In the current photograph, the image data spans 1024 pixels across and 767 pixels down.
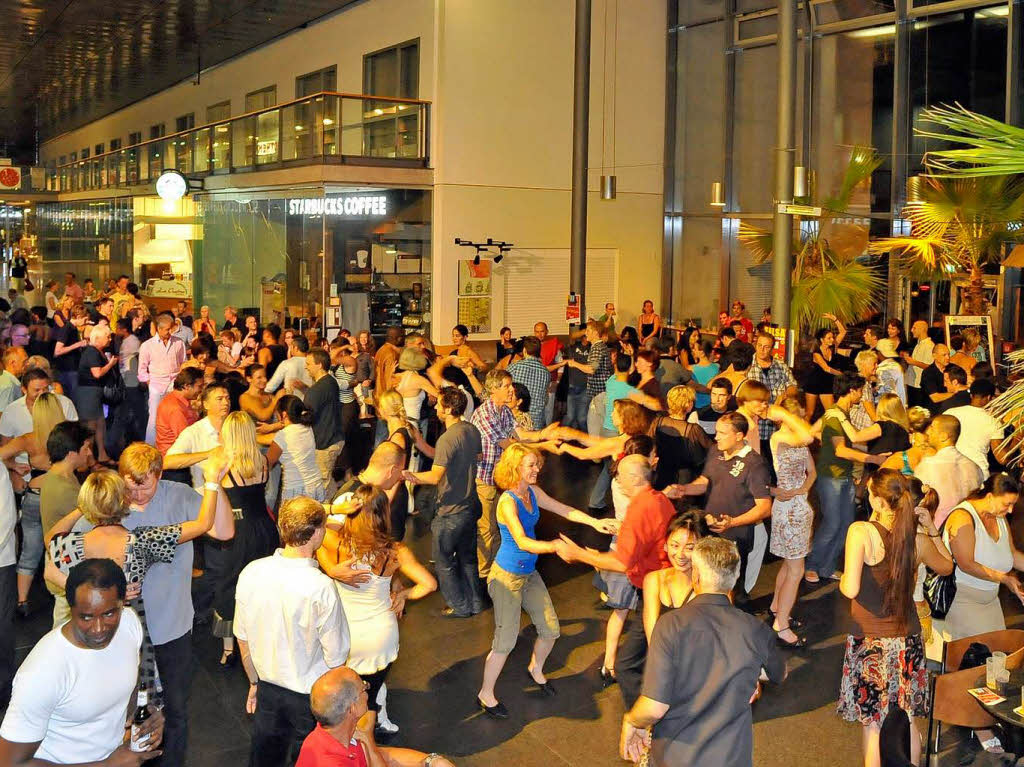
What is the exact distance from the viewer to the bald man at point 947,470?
7.12 metres

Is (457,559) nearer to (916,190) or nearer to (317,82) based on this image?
(916,190)

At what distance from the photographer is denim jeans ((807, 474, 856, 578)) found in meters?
8.62

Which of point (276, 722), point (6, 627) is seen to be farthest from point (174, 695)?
point (6, 627)

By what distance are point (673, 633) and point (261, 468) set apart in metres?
3.44

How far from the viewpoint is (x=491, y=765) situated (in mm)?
5852

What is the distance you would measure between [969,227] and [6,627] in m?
12.1

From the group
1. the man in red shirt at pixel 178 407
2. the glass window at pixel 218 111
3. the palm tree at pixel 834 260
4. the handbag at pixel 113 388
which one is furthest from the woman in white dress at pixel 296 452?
the glass window at pixel 218 111

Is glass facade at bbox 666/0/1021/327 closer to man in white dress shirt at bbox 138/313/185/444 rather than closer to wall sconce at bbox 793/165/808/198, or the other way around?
wall sconce at bbox 793/165/808/198

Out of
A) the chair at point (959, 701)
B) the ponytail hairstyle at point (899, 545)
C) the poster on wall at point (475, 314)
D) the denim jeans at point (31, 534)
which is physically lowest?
the chair at point (959, 701)

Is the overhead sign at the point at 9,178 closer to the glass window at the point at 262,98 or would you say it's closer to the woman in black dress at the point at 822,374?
the glass window at the point at 262,98

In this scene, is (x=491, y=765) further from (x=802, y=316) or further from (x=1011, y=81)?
(x=1011, y=81)

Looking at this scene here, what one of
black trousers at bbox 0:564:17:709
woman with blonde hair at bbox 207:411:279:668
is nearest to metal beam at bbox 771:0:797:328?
woman with blonde hair at bbox 207:411:279:668

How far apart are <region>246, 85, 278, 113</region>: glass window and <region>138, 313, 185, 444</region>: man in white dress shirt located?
14299 mm

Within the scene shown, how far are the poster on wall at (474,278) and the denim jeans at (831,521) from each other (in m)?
11.3
